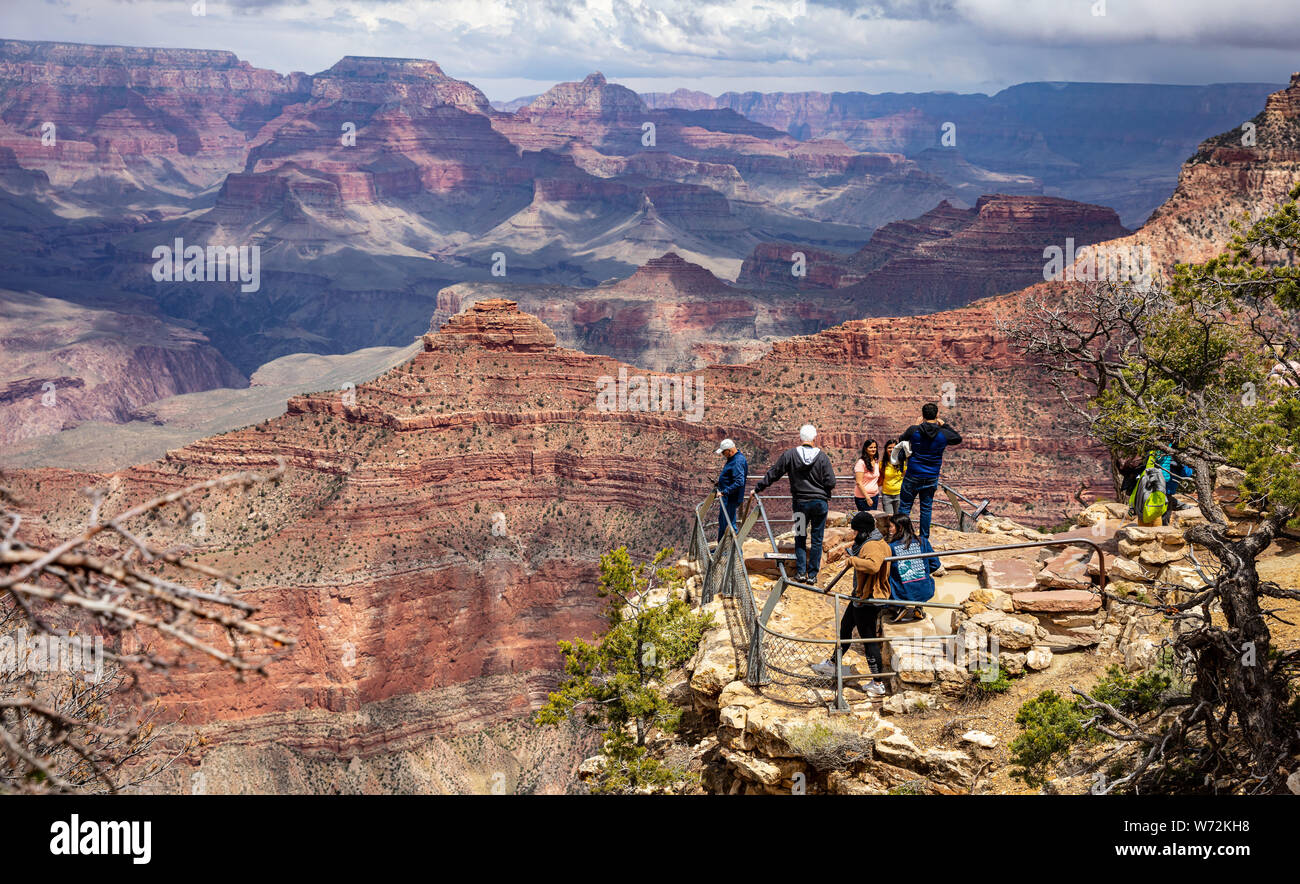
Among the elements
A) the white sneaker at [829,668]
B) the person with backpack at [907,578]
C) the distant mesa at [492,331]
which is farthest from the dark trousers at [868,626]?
the distant mesa at [492,331]

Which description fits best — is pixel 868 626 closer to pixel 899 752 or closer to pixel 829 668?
pixel 829 668

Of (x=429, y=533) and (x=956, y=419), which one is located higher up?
(x=956, y=419)

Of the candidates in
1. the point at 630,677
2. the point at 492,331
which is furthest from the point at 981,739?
the point at 492,331

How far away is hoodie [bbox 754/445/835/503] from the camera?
17.9 m

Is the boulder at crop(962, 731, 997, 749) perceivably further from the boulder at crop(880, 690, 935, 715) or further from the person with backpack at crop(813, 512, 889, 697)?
the person with backpack at crop(813, 512, 889, 697)

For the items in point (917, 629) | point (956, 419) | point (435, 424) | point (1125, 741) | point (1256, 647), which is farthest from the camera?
point (956, 419)

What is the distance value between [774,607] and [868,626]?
7.91 ft

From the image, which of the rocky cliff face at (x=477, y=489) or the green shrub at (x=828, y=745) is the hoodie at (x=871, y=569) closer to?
the green shrub at (x=828, y=745)

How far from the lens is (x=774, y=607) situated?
667 inches

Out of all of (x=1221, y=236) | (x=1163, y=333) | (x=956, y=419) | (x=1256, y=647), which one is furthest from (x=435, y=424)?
(x=1256, y=647)

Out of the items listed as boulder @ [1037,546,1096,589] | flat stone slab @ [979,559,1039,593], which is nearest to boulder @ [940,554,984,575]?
flat stone slab @ [979,559,1039,593]

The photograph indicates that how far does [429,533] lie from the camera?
2744 inches

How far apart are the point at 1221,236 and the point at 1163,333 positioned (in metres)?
67.8

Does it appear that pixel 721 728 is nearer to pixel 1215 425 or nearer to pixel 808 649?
pixel 808 649
